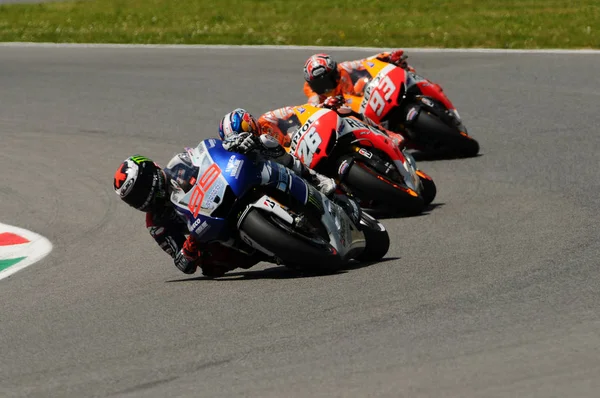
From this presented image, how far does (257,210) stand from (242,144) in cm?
48

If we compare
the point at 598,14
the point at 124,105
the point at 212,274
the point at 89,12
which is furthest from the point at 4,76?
the point at 212,274

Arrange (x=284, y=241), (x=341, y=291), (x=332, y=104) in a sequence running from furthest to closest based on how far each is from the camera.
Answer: (x=332, y=104) → (x=284, y=241) → (x=341, y=291)

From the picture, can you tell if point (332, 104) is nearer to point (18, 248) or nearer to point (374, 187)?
point (374, 187)

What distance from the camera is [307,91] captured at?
12625 millimetres

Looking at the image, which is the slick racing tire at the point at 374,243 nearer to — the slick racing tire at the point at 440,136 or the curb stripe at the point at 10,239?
the curb stripe at the point at 10,239

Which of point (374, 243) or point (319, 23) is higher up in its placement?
point (374, 243)

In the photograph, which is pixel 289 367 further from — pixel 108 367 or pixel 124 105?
pixel 124 105

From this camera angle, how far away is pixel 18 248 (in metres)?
10.7

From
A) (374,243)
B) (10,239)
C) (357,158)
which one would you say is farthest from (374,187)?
(10,239)

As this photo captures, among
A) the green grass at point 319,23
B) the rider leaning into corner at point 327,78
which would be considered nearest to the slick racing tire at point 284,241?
the rider leaning into corner at point 327,78

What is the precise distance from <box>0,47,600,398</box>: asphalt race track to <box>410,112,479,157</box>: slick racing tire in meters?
0.19

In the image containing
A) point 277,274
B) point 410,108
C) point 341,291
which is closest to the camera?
point 341,291

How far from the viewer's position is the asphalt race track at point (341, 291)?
5.85 meters

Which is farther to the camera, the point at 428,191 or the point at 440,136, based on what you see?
the point at 440,136
